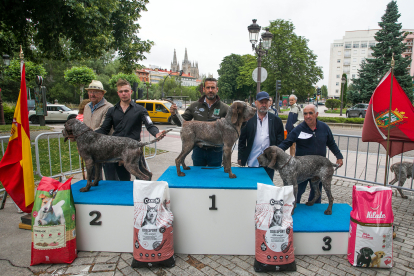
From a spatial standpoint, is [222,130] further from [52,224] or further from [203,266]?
[52,224]

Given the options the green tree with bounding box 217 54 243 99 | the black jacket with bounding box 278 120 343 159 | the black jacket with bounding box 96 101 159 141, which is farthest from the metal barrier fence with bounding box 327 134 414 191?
the green tree with bounding box 217 54 243 99

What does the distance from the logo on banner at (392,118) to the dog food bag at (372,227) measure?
4.71 ft

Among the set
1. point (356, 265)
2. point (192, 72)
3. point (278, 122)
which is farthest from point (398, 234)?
point (192, 72)

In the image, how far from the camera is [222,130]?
306 centimetres

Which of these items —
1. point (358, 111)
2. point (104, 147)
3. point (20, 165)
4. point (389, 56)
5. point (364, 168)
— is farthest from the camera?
point (389, 56)

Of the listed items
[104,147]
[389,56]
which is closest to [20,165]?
[104,147]

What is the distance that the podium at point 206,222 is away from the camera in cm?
288

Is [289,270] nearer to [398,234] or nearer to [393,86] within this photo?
[398,234]

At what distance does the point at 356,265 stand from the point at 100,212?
3.01 metres

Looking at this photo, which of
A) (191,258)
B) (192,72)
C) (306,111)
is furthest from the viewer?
(192,72)

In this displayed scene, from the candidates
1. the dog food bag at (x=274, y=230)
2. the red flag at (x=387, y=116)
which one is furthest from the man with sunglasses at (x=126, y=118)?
the red flag at (x=387, y=116)

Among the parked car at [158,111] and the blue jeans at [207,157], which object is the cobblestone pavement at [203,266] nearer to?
the blue jeans at [207,157]

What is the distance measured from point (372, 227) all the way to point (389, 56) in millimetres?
32271

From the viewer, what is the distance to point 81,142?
10.00ft
